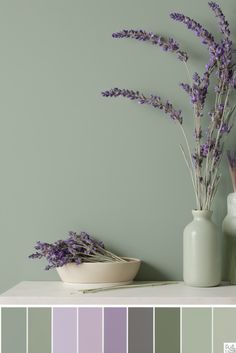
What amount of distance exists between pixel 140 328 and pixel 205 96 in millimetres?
626

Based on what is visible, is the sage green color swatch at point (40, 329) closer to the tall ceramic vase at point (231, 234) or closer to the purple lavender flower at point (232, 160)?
the tall ceramic vase at point (231, 234)

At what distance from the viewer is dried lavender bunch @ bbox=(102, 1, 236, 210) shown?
1601mm

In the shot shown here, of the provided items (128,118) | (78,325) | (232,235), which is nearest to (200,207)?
(232,235)

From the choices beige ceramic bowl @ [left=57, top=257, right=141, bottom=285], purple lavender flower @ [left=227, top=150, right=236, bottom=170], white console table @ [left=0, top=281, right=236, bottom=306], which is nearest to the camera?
white console table @ [left=0, top=281, right=236, bottom=306]

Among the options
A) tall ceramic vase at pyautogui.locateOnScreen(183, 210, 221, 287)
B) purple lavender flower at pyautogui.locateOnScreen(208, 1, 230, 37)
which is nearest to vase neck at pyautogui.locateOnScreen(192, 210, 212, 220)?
tall ceramic vase at pyautogui.locateOnScreen(183, 210, 221, 287)

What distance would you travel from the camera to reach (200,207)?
5.28 feet

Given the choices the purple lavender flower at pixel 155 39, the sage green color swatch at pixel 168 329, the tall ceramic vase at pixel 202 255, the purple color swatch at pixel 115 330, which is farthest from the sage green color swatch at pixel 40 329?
the purple lavender flower at pixel 155 39

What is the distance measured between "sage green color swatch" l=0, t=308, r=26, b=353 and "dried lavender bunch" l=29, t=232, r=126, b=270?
0.57 ft

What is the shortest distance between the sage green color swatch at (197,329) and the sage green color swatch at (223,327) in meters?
0.01

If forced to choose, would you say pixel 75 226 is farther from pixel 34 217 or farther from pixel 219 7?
pixel 219 7

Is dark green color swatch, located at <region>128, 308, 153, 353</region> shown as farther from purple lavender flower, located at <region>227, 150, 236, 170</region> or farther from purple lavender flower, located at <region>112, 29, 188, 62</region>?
purple lavender flower, located at <region>112, 29, 188, 62</region>

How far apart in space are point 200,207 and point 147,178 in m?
0.20

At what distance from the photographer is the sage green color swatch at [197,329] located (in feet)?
4.63

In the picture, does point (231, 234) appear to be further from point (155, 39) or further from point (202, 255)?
point (155, 39)
